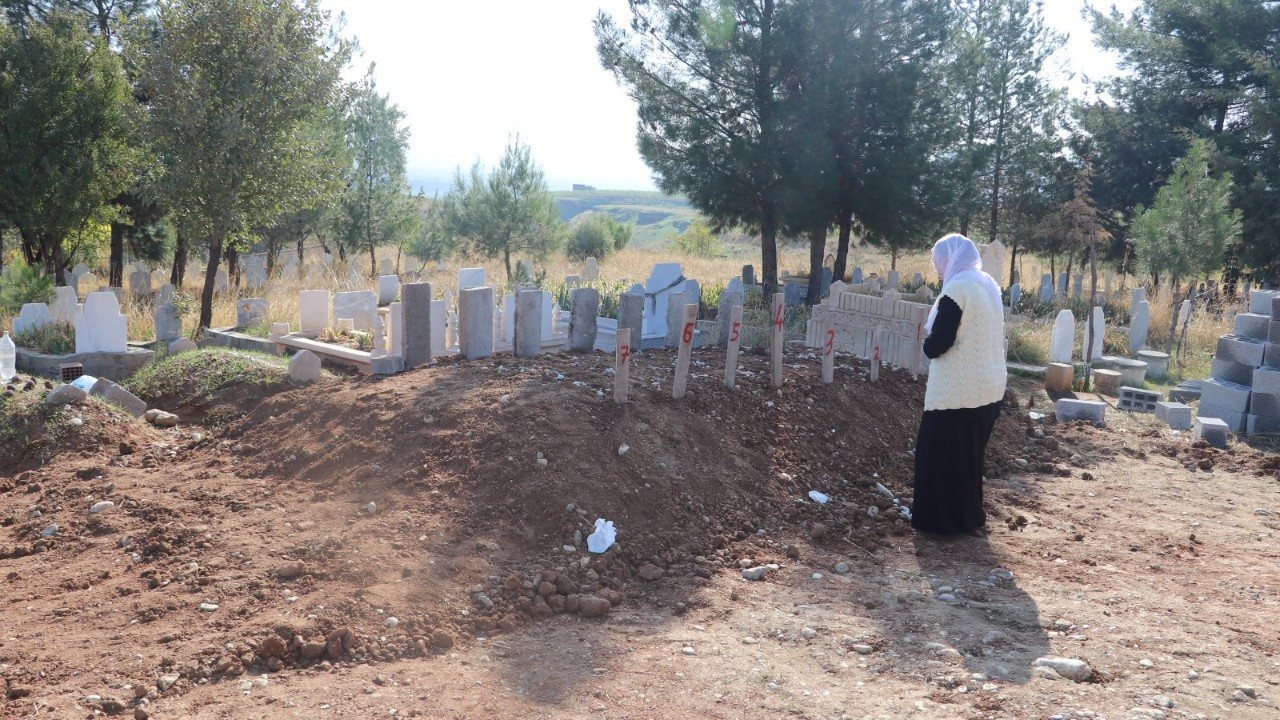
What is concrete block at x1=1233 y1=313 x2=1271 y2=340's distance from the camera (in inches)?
382

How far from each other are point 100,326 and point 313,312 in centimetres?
208

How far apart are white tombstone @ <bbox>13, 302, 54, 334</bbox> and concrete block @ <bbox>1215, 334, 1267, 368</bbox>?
43.5ft

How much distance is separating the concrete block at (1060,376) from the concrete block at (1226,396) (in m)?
1.60

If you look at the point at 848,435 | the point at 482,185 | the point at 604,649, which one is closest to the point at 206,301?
the point at 848,435

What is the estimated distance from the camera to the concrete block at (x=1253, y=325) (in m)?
9.70

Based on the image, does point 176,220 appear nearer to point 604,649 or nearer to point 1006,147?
point 604,649

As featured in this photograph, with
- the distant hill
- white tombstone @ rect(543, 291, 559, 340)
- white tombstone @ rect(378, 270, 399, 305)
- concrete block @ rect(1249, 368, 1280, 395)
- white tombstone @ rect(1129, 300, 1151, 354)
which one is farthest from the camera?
the distant hill

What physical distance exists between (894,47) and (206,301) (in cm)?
1193

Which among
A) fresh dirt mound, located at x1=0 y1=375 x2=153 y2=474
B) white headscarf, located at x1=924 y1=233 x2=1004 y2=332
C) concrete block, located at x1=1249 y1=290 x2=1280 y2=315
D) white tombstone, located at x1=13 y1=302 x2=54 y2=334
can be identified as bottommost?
fresh dirt mound, located at x1=0 y1=375 x2=153 y2=474

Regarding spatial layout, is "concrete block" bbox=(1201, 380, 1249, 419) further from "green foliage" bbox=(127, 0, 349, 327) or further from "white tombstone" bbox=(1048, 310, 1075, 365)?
"green foliage" bbox=(127, 0, 349, 327)

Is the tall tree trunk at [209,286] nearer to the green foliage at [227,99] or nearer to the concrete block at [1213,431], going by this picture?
the green foliage at [227,99]

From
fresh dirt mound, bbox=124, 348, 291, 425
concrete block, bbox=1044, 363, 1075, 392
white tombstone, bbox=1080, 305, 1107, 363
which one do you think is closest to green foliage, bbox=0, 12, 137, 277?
fresh dirt mound, bbox=124, 348, 291, 425

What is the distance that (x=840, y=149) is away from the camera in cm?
1642

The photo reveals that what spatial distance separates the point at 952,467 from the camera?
19.5 feet
